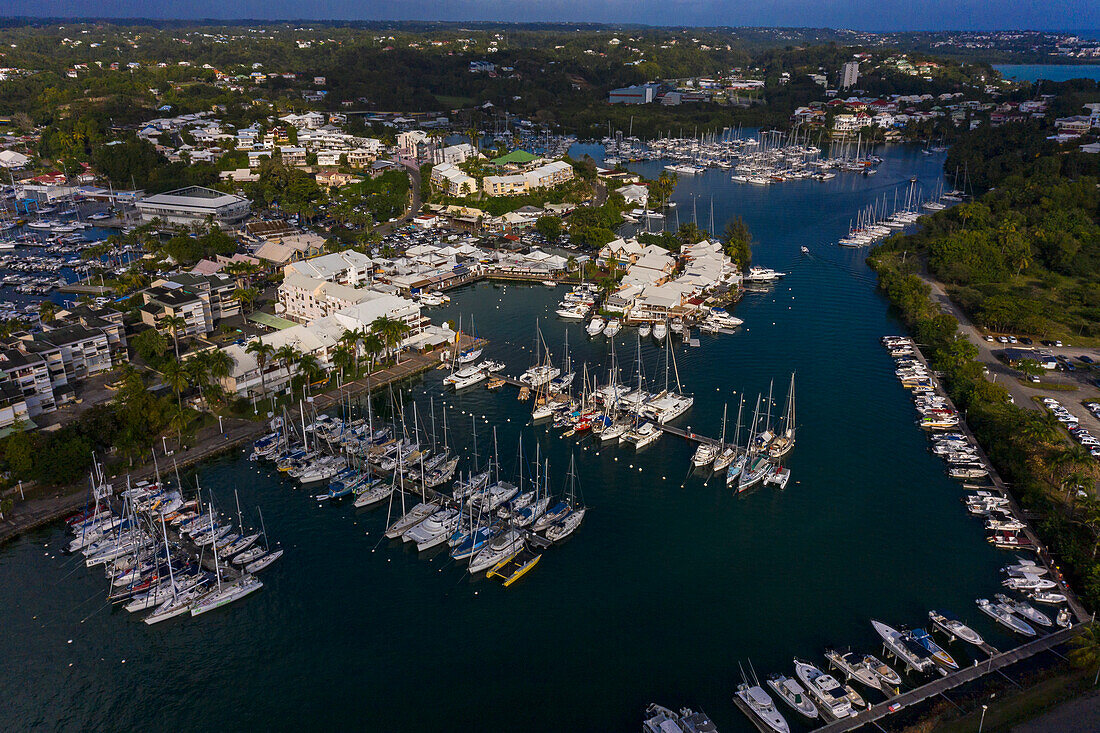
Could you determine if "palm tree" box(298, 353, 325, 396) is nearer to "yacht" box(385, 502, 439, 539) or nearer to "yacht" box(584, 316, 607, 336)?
"yacht" box(385, 502, 439, 539)

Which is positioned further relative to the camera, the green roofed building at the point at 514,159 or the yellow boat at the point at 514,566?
the green roofed building at the point at 514,159

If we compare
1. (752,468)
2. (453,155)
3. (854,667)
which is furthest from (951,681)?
(453,155)

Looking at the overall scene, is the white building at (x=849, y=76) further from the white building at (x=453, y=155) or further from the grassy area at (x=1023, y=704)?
the grassy area at (x=1023, y=704)

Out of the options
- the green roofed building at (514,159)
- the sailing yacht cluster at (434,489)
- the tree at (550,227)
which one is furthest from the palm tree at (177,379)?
the green roofed building at (514,159)

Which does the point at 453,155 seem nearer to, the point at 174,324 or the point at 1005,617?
the point at 174,324

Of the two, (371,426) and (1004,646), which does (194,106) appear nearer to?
(371,426)
